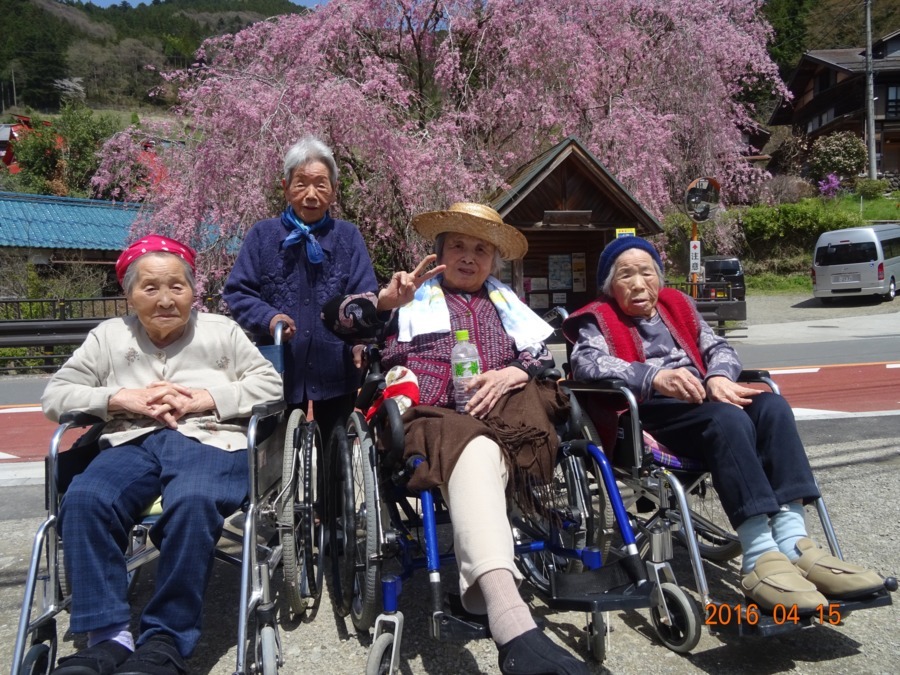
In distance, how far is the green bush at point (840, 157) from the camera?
101ft

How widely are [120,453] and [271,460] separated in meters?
0.57

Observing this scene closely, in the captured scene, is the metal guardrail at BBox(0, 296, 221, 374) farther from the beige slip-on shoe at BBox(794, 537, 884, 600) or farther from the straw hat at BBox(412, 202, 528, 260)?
the beige slip-on shoe at BBox(794, 537, 884, 600)

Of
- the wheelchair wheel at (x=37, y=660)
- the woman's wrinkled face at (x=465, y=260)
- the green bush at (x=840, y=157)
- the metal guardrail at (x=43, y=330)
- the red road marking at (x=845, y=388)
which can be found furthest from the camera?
the green bush at (x=840, y=157)

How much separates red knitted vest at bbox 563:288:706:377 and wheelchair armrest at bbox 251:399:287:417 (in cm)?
138

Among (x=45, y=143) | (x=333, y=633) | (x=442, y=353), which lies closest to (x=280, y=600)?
(x=333, y=633)

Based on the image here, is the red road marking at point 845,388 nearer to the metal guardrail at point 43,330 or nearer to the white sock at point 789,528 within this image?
the white sock at point 789,528

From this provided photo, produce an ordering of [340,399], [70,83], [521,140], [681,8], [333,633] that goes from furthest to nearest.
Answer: [70,83] < [681,8] < [521,140] < [340,399] < [333,633]

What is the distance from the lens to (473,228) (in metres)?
3.01

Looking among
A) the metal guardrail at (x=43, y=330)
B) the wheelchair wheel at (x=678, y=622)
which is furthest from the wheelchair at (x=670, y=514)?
the metal guardrail at (x=43, y=330)

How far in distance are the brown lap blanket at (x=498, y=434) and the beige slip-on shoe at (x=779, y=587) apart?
771 mm

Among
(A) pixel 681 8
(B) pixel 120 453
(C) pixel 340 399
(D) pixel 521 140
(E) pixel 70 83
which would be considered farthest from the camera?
(E) pixel 70 83

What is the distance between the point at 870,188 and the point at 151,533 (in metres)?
33.0

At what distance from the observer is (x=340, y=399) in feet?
11.1

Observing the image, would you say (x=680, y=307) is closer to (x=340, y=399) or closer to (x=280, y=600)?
(x=340, y=399)
